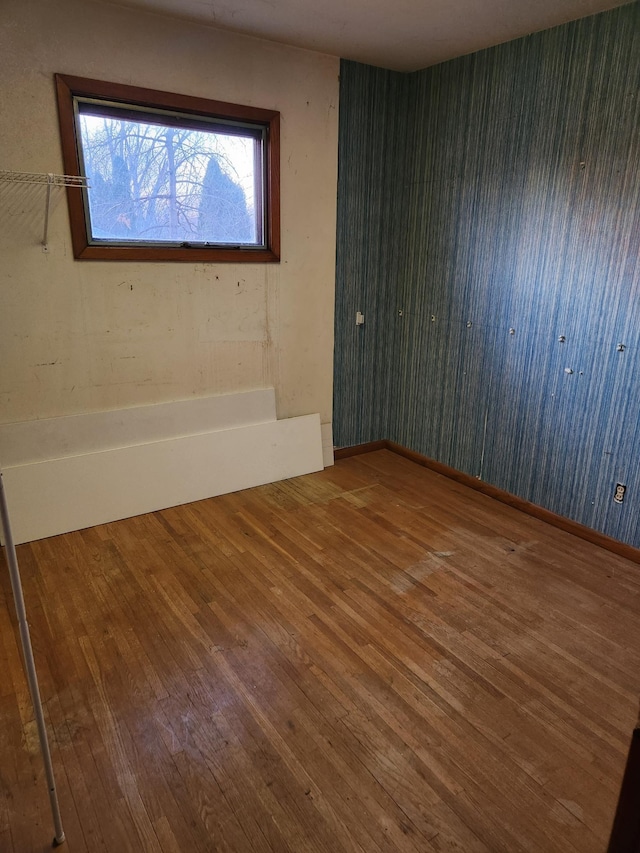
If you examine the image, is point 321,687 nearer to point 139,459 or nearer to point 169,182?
point 139,459

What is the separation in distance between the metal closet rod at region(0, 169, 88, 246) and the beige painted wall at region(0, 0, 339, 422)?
30mm

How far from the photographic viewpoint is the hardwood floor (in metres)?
1.48

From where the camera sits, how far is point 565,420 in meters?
2.98

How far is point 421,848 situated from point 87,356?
8.40 feet

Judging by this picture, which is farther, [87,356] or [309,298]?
[309,298]

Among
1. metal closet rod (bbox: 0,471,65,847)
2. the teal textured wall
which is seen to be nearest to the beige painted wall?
the teal textured wall

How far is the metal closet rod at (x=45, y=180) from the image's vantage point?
251 centimetres

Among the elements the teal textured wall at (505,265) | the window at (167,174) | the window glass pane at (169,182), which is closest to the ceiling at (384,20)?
the teal textured wall at (505,265)

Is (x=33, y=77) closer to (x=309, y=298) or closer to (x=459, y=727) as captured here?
(x=309, y=298)

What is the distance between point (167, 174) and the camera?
2.92 meters

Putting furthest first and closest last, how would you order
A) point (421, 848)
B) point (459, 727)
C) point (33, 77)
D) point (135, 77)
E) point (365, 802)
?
point (135, 77)
point (33, 77)
point (459, 727)
point (365, 802)
point (421, 848)

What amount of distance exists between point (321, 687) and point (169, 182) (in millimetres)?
2567

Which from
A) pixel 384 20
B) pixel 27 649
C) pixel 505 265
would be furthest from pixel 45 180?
pixel 505 265

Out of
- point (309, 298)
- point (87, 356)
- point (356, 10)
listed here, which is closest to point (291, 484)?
point (309, 298)
